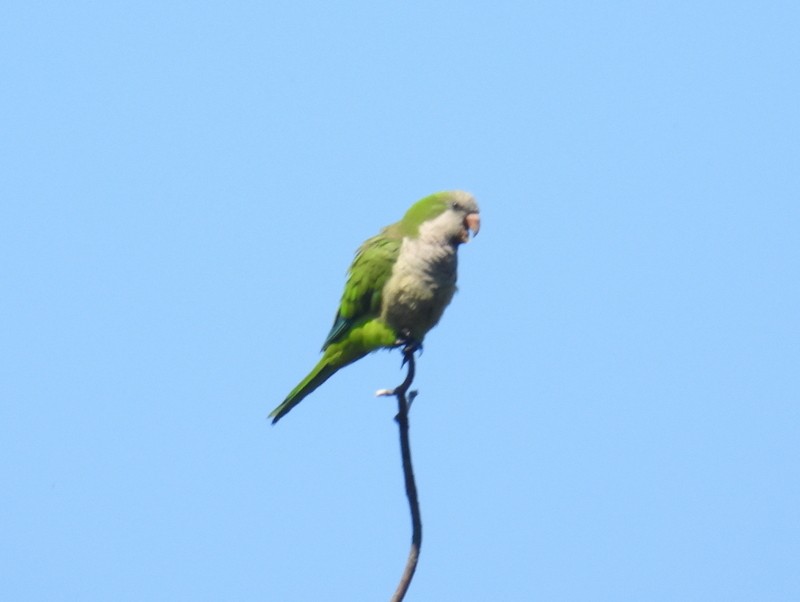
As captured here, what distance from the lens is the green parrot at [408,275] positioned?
5461 millimetres

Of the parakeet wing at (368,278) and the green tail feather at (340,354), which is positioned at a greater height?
the parakeet wing at (368,278)

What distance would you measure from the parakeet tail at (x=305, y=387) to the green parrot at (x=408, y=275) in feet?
0.77

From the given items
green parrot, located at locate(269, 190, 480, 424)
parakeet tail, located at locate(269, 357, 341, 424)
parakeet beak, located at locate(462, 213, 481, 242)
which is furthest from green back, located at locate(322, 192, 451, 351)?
parakeet tail, located at locate(269, 357, 341, 424)

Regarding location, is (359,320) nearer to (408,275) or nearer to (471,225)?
(408,275)

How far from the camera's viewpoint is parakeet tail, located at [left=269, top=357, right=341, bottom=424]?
5.97 m

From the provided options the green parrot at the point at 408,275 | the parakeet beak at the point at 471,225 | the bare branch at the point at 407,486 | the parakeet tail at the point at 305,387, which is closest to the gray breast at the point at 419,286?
the green parrot at the point at 408,275

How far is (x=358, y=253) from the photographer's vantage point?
229 inches

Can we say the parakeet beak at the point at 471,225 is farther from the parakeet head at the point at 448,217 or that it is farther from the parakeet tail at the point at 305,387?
the parakeet tail at the point at 305,387

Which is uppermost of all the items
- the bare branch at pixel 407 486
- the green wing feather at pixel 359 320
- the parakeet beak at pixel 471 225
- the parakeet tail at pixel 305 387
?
the parakeet beak at pixel 471 225

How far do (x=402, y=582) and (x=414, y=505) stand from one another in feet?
1.05

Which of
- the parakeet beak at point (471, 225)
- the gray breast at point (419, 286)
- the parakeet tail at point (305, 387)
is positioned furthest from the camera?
the parakeet tail at point (305, 387)

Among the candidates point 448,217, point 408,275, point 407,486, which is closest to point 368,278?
point 408,275

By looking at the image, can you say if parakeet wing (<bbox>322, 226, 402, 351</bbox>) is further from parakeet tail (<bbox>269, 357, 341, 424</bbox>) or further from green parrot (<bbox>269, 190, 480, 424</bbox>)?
parakeet tail (<bbox>269, 357, 341, 424</bbox>)

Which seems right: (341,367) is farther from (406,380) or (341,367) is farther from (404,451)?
(404,451)
